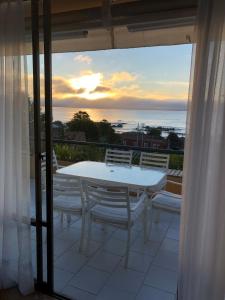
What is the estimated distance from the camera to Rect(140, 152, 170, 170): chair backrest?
3662mm

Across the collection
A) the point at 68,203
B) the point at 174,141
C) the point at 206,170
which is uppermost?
the point at 206,170

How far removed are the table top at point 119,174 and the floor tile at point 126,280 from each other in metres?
0.79

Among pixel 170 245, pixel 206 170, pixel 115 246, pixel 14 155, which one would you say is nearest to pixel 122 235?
pixel 115 246

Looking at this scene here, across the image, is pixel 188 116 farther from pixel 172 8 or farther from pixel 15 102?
pixel 15 102

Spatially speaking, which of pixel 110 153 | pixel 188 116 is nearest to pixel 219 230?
pixel 188 116

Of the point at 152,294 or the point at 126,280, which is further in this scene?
the point at 126,280

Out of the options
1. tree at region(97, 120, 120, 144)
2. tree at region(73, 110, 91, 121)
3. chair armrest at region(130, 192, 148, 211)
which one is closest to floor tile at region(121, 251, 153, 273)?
chair armrest at region(130, 192, 148, 211)

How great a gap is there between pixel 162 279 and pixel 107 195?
85cm

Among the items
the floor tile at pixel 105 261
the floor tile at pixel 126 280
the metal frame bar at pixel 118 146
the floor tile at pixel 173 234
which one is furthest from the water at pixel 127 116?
the floor tile at pixel 126 280

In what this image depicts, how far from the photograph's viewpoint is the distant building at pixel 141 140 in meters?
4.17

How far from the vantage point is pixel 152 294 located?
2098mm

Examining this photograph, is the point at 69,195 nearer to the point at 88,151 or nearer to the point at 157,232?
the point at 157,232

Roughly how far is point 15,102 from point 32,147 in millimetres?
334

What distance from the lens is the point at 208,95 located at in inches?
53.5
